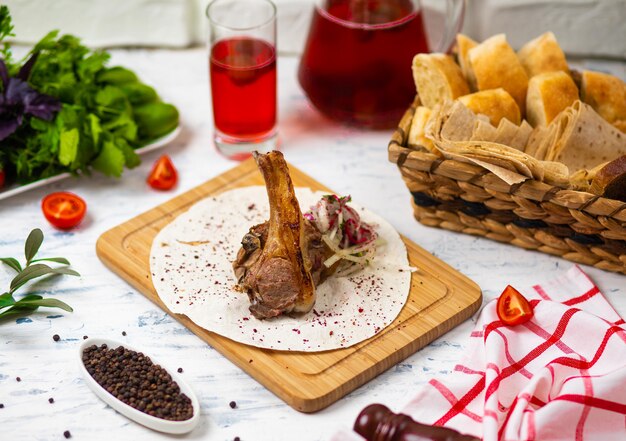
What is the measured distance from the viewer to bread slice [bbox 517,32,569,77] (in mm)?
2709

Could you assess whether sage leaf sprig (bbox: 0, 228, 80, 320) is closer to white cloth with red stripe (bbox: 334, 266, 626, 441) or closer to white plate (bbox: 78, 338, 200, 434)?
white plate (bbox: 78, 338, 200, 434)

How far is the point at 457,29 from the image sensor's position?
295 centimetres

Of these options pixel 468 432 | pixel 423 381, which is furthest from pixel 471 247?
pixel 468 432

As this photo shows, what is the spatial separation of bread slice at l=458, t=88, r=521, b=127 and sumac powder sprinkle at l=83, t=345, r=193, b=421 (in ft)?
3.68

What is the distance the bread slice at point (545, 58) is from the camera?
8.89 ft

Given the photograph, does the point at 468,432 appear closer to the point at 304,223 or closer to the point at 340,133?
the point at 304,223

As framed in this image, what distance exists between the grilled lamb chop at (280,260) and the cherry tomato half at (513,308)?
49 cm

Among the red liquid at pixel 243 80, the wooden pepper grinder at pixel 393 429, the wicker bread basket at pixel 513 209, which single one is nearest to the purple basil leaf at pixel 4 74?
the red liquid at pixel 243 80

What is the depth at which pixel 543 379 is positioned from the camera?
2.06 metres

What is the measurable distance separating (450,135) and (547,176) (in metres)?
0.28

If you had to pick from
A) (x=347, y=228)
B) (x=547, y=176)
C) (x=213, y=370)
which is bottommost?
(x=213, y=370)

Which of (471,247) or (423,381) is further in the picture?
(471,247)

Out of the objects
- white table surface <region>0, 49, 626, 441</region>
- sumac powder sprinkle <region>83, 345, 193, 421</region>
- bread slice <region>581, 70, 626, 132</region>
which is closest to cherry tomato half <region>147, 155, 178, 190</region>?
white table surface <region>0, 49, 626, 441</region>

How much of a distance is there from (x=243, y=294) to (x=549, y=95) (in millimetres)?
1037
